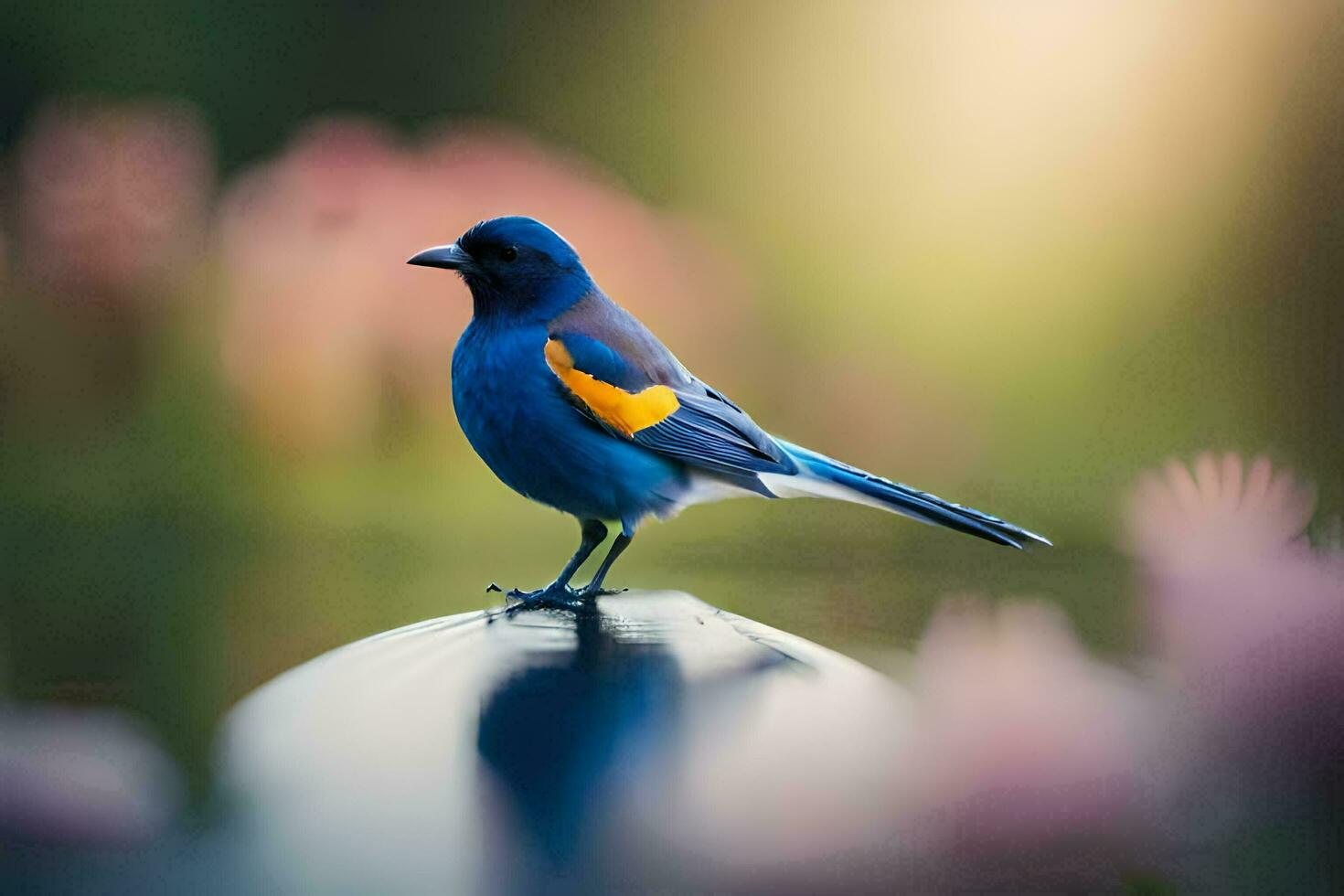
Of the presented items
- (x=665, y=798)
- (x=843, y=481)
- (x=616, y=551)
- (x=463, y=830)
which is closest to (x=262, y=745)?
(x=463, y=830)

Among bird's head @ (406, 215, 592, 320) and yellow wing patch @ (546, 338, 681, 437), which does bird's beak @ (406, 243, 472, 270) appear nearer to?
bird's head @ (406, 215, 592, 320)

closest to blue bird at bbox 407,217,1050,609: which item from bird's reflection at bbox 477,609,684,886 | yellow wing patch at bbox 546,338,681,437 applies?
yellow wing patch at bbox 546,338,681,437

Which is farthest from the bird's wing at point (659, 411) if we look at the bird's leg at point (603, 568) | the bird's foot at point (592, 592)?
the bird's foot at point (592, 592)

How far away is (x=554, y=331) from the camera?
206 cm

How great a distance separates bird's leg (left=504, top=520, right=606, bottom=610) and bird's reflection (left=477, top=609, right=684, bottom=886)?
0.68ft

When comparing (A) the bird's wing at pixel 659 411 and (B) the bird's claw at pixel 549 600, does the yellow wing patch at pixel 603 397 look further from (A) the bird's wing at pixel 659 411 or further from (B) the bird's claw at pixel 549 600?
(B) the bird's claw at pixel 549 600

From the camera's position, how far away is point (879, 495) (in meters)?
2.12

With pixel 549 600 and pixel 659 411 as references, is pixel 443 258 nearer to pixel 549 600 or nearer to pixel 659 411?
pixel 659 411

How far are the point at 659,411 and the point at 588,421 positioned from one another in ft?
0.45

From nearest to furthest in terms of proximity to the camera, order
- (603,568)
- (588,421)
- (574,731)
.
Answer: (574,731) < (588,421) < (603,568)

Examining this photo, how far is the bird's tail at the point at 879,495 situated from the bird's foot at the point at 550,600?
1.23ft

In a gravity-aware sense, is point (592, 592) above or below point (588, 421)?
below

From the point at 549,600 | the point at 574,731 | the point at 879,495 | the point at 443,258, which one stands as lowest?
the point at 574,731

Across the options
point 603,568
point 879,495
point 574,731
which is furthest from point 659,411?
point 574,731
